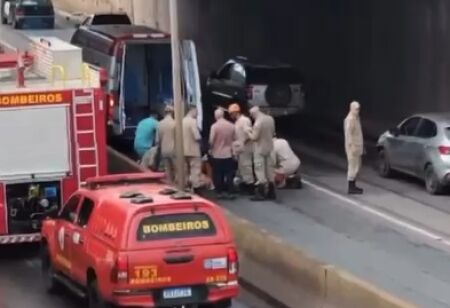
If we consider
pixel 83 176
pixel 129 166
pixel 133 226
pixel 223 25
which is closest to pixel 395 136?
pixel 129 166

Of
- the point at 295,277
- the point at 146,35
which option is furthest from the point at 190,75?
the point at 295,277

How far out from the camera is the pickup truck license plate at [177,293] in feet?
51.6

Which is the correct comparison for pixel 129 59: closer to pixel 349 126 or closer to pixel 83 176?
pixel 349 126

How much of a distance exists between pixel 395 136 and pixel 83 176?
330 inches

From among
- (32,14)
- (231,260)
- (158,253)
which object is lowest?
(32,14)

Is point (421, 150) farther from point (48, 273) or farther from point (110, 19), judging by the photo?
point (110, 19)

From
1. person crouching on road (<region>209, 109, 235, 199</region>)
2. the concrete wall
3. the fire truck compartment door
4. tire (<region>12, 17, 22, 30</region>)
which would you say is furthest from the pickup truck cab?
tire (<region>12, 17, 22, 30</region>)

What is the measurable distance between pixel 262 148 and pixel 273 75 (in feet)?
32.6

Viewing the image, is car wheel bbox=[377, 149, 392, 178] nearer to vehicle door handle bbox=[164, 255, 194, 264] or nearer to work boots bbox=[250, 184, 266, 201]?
work boots bbox=[250, 184, 266, 201]

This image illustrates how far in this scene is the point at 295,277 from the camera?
16.8 meters

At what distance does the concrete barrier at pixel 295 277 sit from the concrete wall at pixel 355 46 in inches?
556

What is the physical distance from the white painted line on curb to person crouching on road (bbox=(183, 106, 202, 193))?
2.76m

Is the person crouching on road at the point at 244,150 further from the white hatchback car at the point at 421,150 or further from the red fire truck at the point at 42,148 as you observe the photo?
the red fire truck at the point at 42,148

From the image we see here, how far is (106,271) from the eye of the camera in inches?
621
